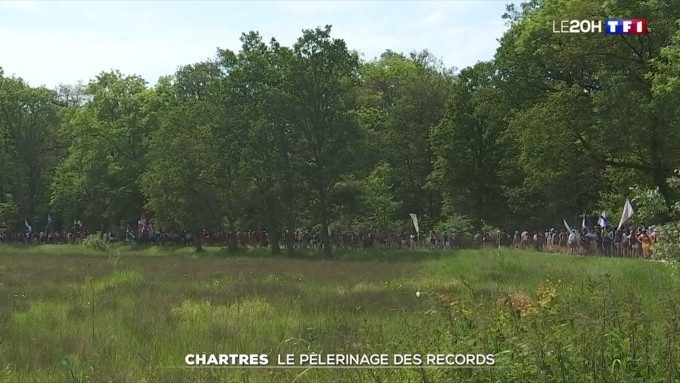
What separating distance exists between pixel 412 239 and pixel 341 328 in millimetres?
38874

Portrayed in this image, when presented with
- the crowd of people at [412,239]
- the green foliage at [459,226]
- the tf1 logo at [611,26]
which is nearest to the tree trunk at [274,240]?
the crowd of people at [412,239]

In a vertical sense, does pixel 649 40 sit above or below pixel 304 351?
above

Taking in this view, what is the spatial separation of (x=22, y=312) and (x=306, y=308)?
633cm

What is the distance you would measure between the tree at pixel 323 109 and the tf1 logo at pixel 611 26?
1879 cm

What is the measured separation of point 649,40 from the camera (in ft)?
107

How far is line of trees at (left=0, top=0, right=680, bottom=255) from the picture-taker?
33.7 metres

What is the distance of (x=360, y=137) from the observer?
4838 centimetres

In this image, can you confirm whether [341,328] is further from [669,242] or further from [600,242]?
[600,242]

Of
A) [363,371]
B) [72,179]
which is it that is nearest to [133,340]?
[363,371]

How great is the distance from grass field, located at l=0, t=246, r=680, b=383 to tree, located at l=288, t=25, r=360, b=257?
27.6 metres

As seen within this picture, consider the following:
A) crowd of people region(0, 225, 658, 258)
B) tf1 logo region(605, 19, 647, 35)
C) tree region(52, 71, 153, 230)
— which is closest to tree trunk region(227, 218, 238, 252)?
crowd of people region(0, 225, 658, 258)

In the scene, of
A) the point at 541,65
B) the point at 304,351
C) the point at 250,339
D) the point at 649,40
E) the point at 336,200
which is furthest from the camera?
the point at 336,200

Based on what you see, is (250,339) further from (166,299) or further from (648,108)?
(648,108)

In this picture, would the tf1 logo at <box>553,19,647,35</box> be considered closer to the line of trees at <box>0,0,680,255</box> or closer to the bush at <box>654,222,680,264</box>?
the line of trees at <box>0,0,680,255</box>
